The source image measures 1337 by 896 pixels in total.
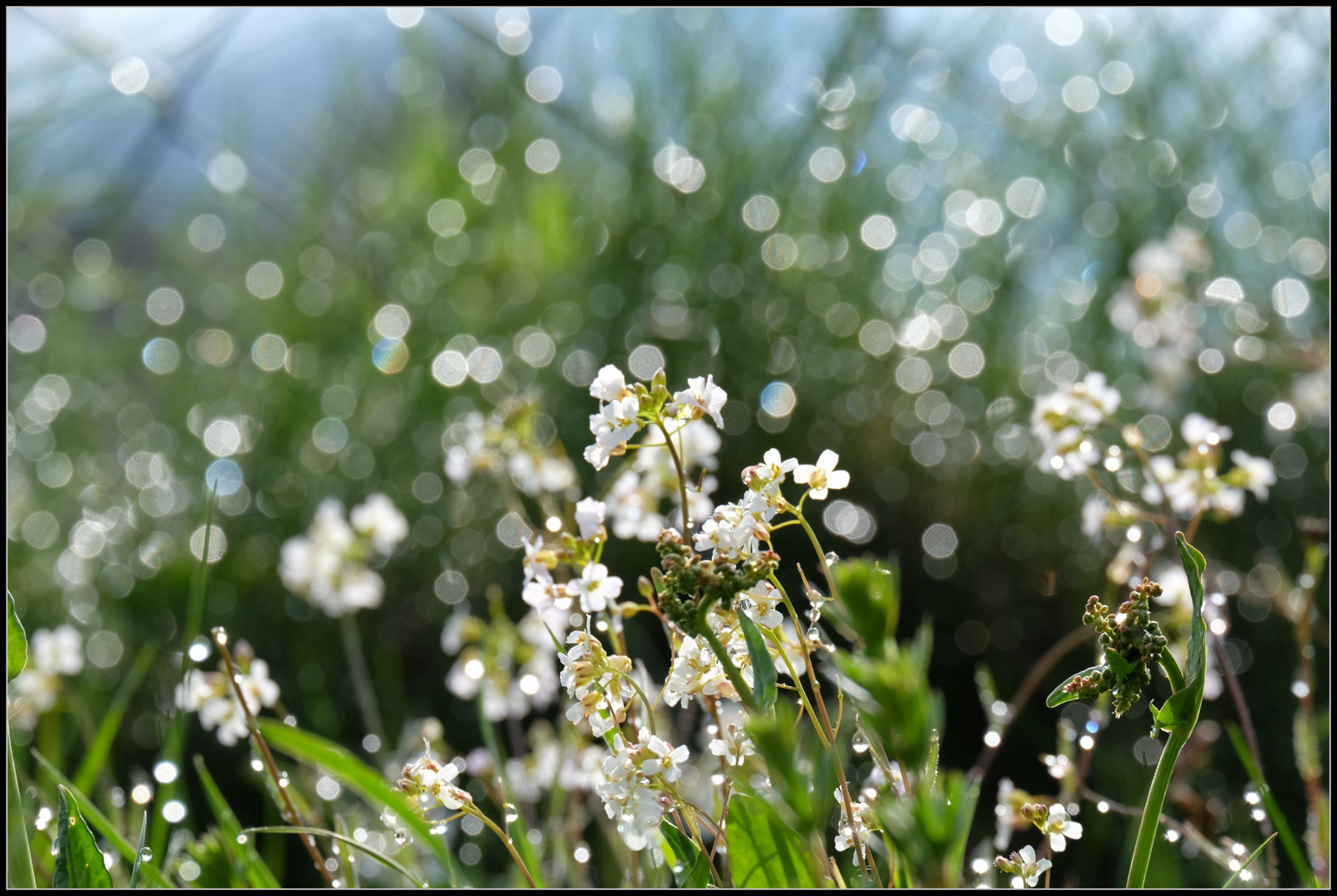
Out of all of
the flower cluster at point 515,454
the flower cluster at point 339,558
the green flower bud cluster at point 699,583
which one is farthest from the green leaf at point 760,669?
the flower cluster at point 339,558

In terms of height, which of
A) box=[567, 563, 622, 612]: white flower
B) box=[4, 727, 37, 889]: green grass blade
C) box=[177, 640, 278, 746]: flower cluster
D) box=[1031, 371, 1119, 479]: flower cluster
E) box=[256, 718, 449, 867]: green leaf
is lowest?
box=[4, 727, 37, 889]: green grass blade

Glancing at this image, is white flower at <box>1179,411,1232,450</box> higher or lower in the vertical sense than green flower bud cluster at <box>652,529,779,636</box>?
higher

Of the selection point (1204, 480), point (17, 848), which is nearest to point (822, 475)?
point (1204, 480)

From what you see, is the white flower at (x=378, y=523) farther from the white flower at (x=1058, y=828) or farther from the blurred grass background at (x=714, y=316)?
the white flower at (x=1058, y=828)

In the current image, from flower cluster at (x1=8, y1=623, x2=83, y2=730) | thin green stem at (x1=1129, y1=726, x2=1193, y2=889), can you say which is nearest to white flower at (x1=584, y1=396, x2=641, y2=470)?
thin green stem at (x1=1129, y1=726, x2=1193, y2=889)

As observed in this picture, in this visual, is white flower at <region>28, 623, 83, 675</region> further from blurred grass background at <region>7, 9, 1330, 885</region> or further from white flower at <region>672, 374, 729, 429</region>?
white flower at <region>672, 374, 729, 429</region>

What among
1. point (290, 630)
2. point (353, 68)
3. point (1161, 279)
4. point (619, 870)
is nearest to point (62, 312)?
point (353, 68)

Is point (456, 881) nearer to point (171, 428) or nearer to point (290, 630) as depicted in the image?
point (290, 630)
